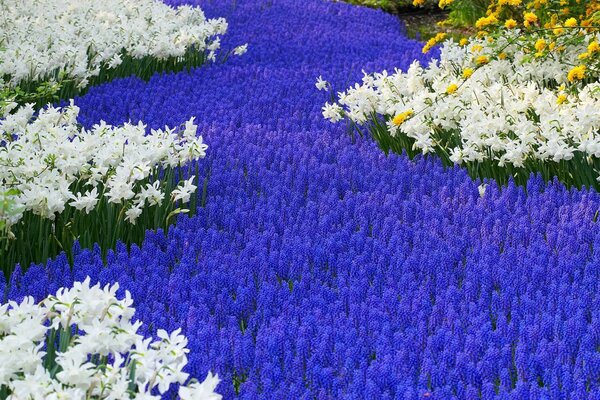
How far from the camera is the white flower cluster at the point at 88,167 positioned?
12.7 feet

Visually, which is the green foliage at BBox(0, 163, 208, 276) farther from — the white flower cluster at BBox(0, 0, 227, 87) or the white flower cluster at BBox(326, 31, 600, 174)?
the white flower cluster at BBox(0, 0, 227, 87)

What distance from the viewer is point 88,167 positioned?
4238mm

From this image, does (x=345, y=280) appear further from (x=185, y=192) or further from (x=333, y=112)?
(x=333, y=112)

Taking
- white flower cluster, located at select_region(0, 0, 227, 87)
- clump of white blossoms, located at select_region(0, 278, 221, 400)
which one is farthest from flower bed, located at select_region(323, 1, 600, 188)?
clump of white blossoms, located at select_region(0, 278, 221, 400)

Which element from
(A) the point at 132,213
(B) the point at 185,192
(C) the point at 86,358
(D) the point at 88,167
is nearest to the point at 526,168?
(B) the point at 185,192

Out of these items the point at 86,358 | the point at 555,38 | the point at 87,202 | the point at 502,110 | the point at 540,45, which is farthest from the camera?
the point at 555,38

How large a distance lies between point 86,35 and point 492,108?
4481 mm

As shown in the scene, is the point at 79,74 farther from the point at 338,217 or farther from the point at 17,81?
the point at 338,217

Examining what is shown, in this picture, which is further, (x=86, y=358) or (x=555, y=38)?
(x=555, y=38)

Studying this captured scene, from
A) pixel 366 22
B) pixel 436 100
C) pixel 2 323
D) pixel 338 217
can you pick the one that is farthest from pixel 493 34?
pixel 366 22

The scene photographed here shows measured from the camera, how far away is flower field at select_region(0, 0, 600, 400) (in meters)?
2.67

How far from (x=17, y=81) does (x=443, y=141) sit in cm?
347

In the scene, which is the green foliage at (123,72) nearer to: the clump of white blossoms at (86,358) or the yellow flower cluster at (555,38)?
the yellow flower cluster at (555,38)

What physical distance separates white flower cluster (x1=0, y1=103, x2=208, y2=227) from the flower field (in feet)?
0.27
